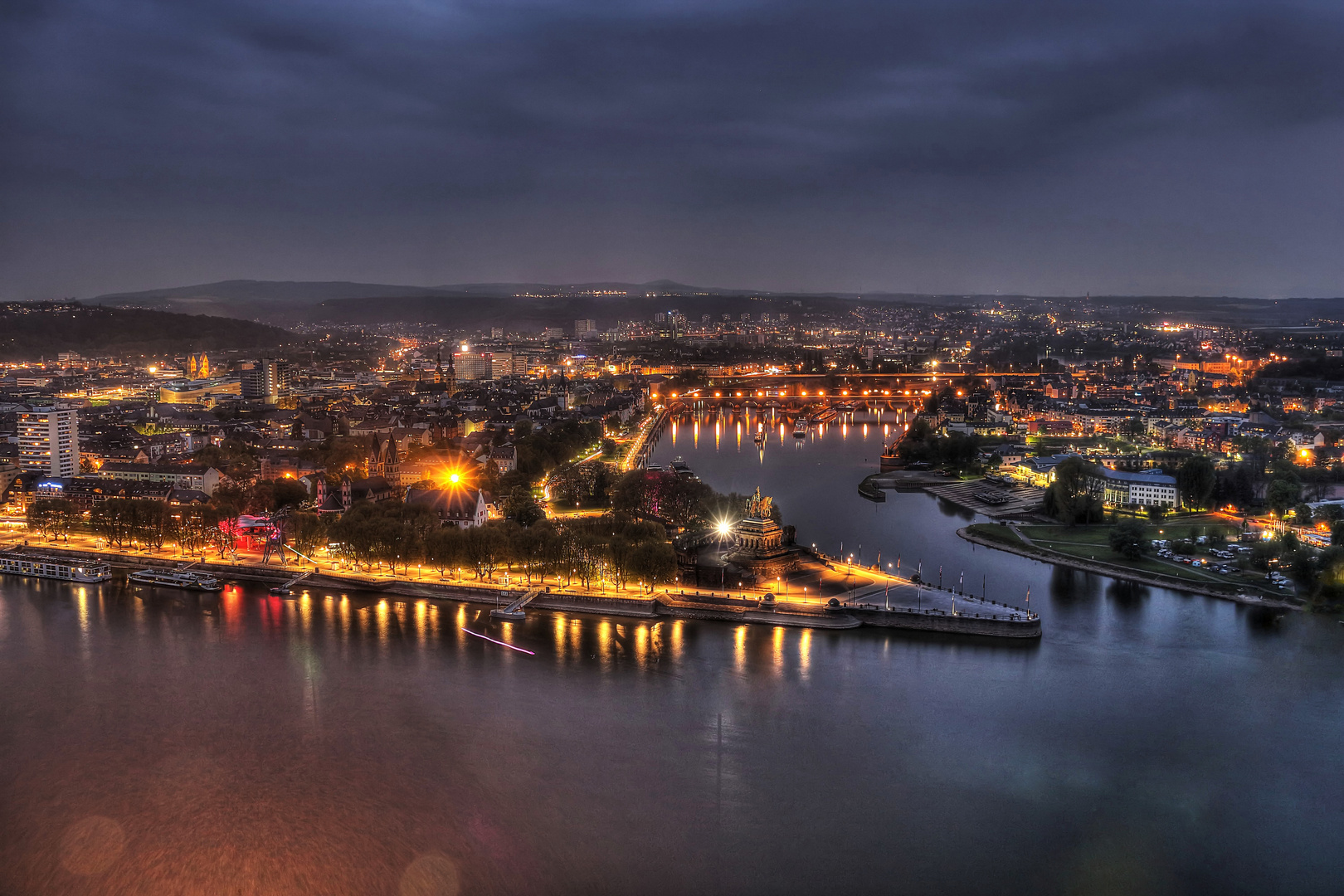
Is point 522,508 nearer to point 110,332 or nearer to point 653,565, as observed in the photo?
point 653,565

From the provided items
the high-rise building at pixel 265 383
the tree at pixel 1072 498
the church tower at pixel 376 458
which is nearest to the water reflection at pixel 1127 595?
the tree at pixel 1072 498

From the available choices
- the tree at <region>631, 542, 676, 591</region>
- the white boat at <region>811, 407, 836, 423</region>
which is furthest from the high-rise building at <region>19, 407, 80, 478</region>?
the white boat at <region>811, 407, 836, 423</region>

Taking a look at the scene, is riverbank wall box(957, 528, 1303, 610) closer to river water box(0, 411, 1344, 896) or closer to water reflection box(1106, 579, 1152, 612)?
water reflection box(1106, 579, 1152, 612)

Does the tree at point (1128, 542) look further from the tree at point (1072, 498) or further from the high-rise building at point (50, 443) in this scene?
the high-rise building at point (50, 443)

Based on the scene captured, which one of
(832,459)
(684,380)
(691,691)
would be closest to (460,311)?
(684,380)

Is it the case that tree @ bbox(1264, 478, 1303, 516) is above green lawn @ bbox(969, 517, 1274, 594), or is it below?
above

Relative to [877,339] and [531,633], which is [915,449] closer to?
[531,633]

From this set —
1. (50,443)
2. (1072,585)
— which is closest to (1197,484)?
(1072,585)
